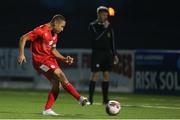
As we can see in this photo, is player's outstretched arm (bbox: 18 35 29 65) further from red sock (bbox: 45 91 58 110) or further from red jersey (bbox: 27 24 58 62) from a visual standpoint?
red sock (bbox: 45 91 58 110)

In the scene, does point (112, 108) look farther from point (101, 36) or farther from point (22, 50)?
point (101, 36)

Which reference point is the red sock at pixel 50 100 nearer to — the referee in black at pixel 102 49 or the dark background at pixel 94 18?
the referee in black at pixel 102 49

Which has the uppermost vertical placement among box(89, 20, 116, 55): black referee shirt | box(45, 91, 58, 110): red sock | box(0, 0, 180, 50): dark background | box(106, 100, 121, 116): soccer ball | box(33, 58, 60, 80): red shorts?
box(0, 0, 180, 50): dark background

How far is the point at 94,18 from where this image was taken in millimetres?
35625

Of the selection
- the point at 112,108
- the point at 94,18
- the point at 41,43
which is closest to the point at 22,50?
the point at 41,43

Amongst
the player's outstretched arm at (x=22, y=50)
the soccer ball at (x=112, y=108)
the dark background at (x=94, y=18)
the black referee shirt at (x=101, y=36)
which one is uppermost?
the dark background at (x=94, y=18)

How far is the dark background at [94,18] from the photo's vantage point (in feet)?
107

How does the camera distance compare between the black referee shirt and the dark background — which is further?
the dark background

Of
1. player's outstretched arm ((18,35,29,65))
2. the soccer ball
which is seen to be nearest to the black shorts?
the soccer ball

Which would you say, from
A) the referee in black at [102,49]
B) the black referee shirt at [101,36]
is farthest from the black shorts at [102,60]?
the black referee shirt at [101,36]

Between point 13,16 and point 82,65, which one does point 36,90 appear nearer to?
point 82,65

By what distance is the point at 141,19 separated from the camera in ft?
114

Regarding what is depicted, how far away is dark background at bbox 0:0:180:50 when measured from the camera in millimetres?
32731

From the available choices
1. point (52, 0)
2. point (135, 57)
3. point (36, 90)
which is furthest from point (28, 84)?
point (52, 0)
